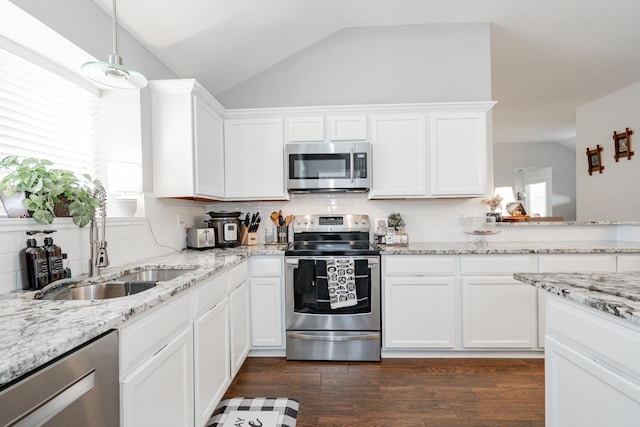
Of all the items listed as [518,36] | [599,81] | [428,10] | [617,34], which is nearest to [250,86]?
[428,10]

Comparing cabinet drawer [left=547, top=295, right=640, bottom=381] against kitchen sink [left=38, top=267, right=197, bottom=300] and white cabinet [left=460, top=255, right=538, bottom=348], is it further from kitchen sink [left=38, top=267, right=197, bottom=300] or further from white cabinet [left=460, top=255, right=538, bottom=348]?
kitchen sink [left=38, top=267, right=197, bottom=300]

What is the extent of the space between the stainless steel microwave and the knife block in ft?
1.94

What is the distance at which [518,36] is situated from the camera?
3.16m

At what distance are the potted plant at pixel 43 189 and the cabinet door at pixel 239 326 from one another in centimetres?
100

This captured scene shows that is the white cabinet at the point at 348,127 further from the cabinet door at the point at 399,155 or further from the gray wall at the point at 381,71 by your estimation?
the gray wall at the point at 381,71

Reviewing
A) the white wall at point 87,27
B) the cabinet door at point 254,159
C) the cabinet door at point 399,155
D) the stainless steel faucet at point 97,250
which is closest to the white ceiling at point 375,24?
the white wall at point 87,27

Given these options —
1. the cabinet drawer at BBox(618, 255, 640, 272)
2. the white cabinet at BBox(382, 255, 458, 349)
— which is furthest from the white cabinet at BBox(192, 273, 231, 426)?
the cabinet drawer at BBox(618, 255, 640, 272)

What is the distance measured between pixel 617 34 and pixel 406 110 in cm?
233

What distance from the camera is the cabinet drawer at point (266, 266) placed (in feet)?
8.42

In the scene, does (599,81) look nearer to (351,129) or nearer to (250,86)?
(351,129)

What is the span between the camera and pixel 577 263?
2.40 metres

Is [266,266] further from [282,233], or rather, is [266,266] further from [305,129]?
[305,129]

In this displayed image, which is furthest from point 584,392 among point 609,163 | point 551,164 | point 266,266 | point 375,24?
point 551,164

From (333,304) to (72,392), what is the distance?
1.82m
